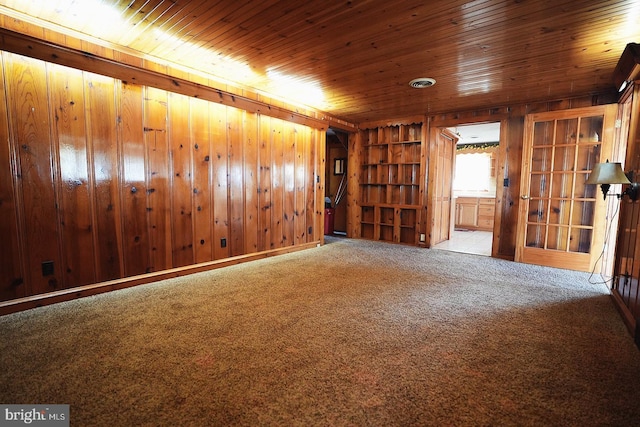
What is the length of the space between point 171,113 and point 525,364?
12.6 ft

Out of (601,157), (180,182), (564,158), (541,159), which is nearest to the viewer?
(180,182)

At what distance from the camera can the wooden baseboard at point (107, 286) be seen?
2.43 metres

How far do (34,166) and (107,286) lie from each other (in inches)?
48.1

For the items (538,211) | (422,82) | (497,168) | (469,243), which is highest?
(422,82)

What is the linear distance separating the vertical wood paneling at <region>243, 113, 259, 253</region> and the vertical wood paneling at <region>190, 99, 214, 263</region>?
0.53m

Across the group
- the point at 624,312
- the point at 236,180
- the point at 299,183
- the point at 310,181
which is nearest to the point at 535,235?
the point at 624,312

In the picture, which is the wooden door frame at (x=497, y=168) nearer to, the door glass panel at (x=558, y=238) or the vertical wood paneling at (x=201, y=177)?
the door glass panel at (x=558, y=238)

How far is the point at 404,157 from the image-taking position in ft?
18.5

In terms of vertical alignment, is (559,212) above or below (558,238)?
above

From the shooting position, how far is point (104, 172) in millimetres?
2863

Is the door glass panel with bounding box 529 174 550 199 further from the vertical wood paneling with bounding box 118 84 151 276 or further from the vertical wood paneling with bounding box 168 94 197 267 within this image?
the vertical wood paneling with bounding box 118 84 151 276

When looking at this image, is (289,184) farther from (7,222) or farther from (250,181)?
(7,222)

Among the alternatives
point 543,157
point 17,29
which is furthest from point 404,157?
point 17,29

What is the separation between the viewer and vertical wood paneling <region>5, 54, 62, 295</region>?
94.2 inches
